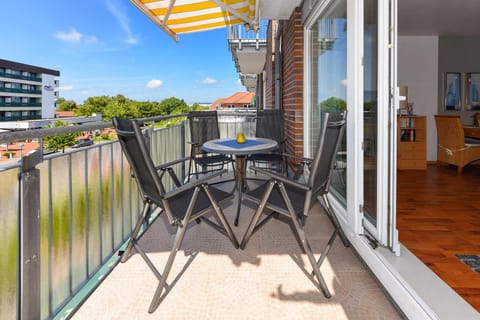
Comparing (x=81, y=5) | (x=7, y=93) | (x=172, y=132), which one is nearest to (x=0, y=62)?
(x=7, y=93)

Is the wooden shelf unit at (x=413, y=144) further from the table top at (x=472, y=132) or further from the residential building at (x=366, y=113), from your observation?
the residential building at (x=366, y=113)

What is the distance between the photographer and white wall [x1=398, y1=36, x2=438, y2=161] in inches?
289

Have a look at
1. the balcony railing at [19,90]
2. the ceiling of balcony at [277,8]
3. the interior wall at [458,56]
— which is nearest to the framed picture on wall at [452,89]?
the interior wall at [458,56]

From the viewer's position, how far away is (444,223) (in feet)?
11.1

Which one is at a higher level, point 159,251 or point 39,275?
point 39,275

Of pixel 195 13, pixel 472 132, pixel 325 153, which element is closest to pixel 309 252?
pixel 325 153

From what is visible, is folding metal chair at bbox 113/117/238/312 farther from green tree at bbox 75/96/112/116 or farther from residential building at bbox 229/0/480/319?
green tree at bbox 75/96/112/116

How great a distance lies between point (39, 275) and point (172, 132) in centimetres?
337

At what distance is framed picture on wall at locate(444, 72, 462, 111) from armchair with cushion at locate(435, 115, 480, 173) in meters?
1.27

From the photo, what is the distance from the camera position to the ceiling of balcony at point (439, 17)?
Answer: 17.7 feet

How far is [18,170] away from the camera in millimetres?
1623

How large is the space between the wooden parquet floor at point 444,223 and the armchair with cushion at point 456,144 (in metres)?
0.46

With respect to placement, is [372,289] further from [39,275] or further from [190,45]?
[190,45]

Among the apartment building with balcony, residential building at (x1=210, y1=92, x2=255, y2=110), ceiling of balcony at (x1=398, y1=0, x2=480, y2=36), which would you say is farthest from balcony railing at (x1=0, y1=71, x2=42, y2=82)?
ceiling of balcony at (x1=398, y1=0, x2=480, y2=36)
